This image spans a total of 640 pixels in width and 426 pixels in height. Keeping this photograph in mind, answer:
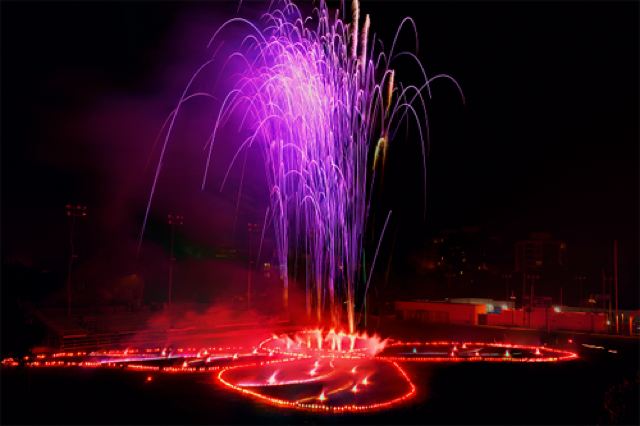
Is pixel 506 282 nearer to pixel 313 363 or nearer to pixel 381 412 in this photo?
pixel 313 363

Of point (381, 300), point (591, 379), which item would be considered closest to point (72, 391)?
point (591, 379)

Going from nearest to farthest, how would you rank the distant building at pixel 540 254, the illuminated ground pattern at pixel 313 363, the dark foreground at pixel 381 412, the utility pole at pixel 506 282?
the dark foreground at pixel 381 412 < the illuminated ground pattern at pixel 313 363 < the distant building at pixel 540 254 < the utility pole at pixel 506 282

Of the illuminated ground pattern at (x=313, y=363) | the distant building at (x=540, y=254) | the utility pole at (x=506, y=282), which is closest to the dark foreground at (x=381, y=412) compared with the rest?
the illuminated ground pattern at (x=313, y=363)

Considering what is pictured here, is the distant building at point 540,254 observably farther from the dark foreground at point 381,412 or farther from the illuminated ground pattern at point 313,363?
the dark foreground at point 381,412

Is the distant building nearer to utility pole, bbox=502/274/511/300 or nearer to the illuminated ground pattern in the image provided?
→ utility pole, bbox=502/274/511/300

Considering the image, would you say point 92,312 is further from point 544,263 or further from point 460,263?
point 544,263

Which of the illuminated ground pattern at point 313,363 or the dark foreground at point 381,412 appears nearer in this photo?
the dark foreground at point 381,412

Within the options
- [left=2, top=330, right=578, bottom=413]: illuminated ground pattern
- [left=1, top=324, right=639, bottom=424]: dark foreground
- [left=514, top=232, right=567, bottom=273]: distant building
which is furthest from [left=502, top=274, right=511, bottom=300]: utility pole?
[left=1, top=324, right=639, bottom=424]: dark foreground
